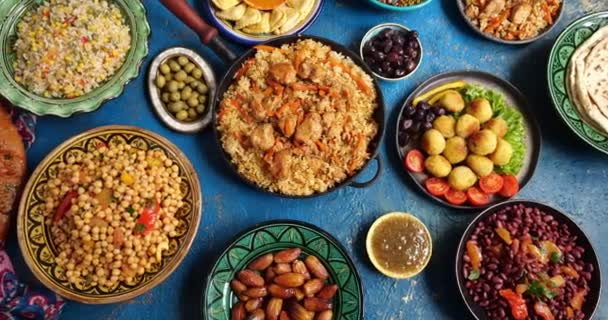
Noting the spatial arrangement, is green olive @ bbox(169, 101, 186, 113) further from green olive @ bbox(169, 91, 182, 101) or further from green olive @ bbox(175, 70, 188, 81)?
green olive @ bbox(175, 70, 188, 81)

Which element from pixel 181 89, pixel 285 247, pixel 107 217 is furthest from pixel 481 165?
pixel 107 217

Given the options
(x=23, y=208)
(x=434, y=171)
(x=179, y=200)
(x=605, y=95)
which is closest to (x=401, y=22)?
(x=434, y=171)

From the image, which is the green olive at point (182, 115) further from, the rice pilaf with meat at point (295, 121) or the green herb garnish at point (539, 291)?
the green herb garnish at point (539, 291)

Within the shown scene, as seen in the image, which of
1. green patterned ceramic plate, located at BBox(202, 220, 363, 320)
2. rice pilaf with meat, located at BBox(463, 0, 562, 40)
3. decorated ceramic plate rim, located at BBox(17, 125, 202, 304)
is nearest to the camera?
decorated ceramic plate rim, located at BBox(17, 125, 202, 304)

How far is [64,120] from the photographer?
300 cm

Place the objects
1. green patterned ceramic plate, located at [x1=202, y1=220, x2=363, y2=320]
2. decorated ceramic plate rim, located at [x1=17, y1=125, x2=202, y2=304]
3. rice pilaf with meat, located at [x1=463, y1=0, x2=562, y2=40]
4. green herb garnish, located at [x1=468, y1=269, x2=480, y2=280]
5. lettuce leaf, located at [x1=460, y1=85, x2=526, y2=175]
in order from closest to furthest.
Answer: decorated ceramic plate rim, located at [x1=17, y1=125, x2=202, y2=304] < green patterned ceramic plate, located at [x1=202, y1=220, x2=363, y2=320] < green herb garnish, located at [x1=468, y1=269, x2=480, y2=280] < lettuce leaf, located at [x1=460, y1=85, x2=526, y2=175] < rice pilaf with meat, located at [x1=463, y1=0, x2=562, y2=40]

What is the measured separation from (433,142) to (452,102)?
30 centimetres

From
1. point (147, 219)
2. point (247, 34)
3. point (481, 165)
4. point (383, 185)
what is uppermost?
point (247, 34)

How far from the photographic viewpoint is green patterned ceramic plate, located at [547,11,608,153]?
3.26m

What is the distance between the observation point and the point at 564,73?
3.32 meters

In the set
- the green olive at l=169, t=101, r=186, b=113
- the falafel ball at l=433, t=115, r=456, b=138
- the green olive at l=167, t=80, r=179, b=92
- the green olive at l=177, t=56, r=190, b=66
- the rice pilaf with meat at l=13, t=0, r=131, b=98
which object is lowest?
the falafel ball at l=433, t=115, r=456, b=138

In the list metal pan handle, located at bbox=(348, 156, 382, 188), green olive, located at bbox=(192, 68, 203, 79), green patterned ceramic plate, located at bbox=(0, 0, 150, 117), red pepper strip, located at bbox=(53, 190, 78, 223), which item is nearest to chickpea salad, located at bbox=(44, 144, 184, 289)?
red pepper strip, located at bbox=(53, 190, 78, 223)

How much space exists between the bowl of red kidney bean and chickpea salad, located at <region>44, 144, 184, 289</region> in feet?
5.48

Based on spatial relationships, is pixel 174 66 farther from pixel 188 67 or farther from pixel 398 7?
pixel 398 7
